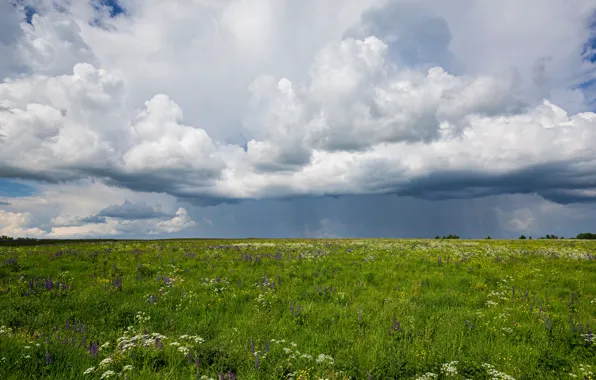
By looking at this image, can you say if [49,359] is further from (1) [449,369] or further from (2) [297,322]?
(1) [449,369]

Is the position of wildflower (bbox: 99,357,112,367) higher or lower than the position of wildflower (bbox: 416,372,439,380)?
higher

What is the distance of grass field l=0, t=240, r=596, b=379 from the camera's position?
652 cm

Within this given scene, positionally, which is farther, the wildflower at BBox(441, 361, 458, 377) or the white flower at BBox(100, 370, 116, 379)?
the wildflower at BBox(441, 361, 458, 377)

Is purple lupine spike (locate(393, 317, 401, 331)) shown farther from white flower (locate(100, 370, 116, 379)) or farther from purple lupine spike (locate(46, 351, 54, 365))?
purple lupine spike (locate(46, 351, 54, 365))

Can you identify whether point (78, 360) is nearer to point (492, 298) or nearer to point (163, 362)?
point (163, 362)

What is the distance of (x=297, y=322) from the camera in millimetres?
9742

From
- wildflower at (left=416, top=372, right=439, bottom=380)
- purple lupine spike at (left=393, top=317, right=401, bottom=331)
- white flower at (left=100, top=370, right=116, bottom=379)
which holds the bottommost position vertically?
wildflower at (left=416, top=372, right=439, bottom=380)

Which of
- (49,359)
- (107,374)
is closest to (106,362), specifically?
(107,374)

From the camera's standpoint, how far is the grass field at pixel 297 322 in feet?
21.4

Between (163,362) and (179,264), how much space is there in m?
13.1

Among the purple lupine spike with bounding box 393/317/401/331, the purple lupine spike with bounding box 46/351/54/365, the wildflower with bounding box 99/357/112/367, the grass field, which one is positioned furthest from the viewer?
the purple lupine spike with bounding box 393/317/401/331

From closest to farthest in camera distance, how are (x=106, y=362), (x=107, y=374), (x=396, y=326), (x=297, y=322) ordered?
(x=107, y=374), (x=106, y=362), (x=396, y=326), (x=297, y=322)

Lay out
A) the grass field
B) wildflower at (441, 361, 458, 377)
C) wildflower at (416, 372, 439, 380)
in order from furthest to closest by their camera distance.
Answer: the grass field < wildflower at (441, 361, 458, 377) < wildflower at (416, 372, 439, 380)

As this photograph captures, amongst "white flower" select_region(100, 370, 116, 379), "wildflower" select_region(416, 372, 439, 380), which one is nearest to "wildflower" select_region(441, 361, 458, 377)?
"wildflower" select_region(416, 372, 439, 380)
